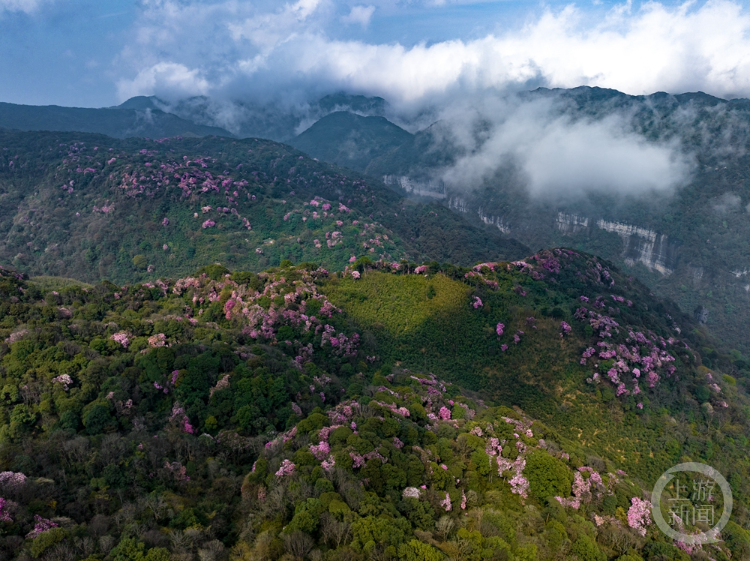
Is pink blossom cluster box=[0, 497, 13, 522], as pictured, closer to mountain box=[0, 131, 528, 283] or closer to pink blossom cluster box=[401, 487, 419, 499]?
pink blossom cluster box=[401, 487, 419, 499]

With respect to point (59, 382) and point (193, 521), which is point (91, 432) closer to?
point (59, 382)

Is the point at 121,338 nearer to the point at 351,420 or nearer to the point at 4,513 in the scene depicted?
the point at 4,513

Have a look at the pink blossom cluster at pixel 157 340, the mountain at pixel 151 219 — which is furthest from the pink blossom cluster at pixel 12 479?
the mountain at pixel 151 219

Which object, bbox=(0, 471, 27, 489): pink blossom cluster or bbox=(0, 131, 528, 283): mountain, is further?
bbox=(0, 131, 528, 283): mountain

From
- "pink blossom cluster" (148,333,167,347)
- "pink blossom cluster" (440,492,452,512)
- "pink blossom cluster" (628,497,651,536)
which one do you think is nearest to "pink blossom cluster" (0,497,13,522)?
"pink blossom cluster" (148,333,167,347)

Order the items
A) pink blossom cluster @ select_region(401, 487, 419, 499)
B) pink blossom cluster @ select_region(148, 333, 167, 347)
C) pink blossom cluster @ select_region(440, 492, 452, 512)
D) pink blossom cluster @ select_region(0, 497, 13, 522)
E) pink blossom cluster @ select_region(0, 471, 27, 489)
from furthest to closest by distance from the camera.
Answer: pink blossom cluster @ select_region(148, 333, 167, 347)
pink blossom cluster @ select_region(440, 492, 452, 512)
pink blossom cluster @ select_region(401, 487, 419, 499)
pink blossom cluster @ select_region(0, 471, 27, 489)
pink blossom cluster @ select_region(0, 497, 13, 522)

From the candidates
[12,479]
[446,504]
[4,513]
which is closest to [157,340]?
[12,479]
